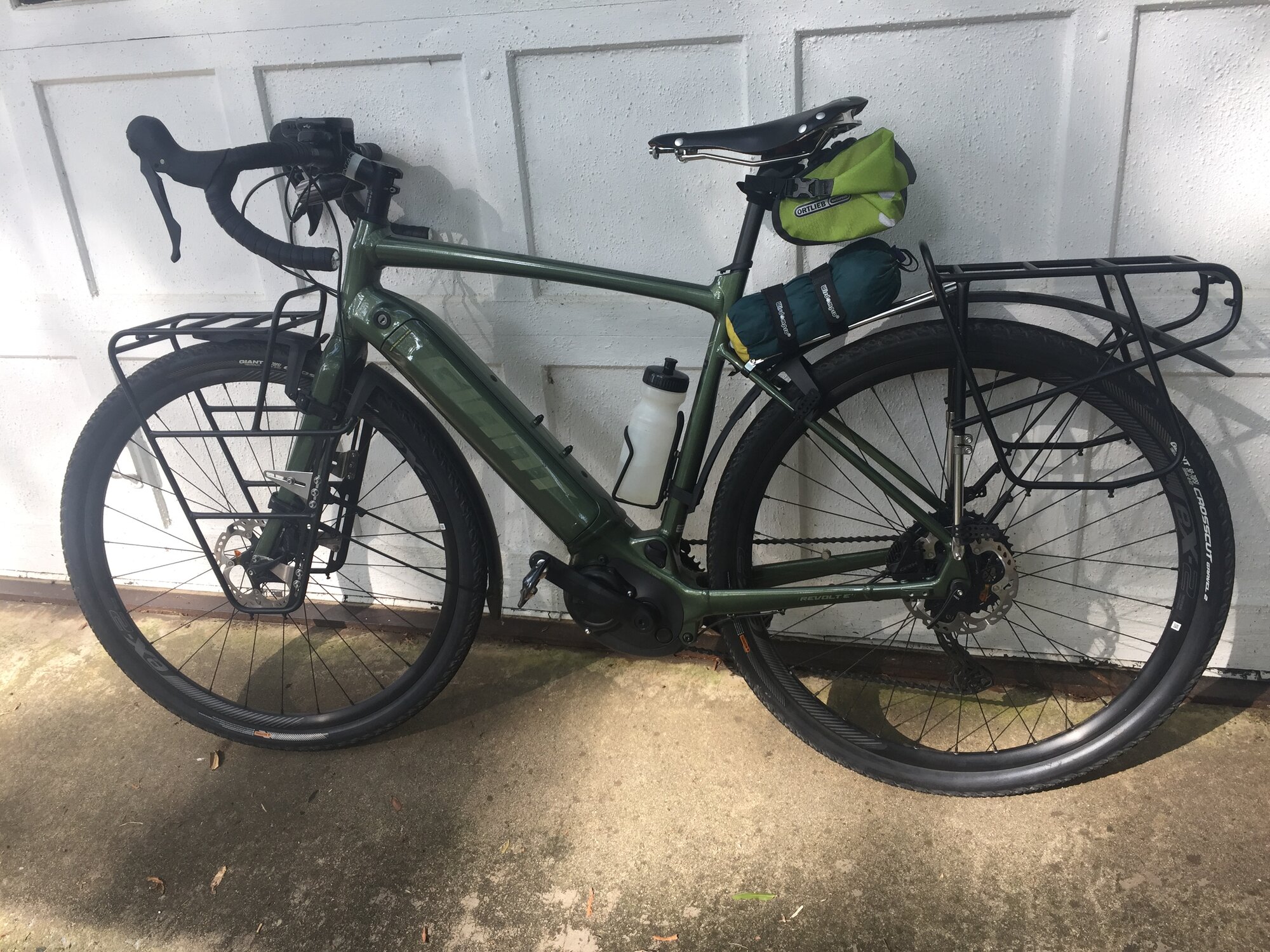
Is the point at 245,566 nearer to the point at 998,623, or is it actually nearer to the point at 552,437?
the point at 552,437

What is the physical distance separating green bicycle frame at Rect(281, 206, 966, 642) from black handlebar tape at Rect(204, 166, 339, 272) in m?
0.06

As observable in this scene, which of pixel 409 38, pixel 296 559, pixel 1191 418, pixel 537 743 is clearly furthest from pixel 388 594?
pixel 1191 418

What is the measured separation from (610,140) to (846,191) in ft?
1.87

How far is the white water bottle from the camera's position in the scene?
1.62 m

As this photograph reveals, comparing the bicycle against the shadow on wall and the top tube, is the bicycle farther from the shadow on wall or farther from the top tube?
the shadow on wall

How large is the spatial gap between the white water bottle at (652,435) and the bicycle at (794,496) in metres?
0.03

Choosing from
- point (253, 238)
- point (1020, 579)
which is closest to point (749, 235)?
point (253, 238)

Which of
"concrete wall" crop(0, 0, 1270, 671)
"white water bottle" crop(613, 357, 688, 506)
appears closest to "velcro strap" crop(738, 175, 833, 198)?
"concrete wall" crop(0, 0, 1270, 671)

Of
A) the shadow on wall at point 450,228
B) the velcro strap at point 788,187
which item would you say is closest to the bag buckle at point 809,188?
Answer: the velcro strap at point 788,187

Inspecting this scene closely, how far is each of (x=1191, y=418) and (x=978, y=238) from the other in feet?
1.92

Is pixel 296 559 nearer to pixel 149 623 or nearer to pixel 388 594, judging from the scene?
pixel 388 594

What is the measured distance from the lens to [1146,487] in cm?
179

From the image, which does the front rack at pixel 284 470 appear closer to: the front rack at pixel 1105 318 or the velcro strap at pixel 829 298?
the velcro strap at pixel 829 298

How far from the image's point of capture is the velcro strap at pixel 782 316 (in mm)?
1494
